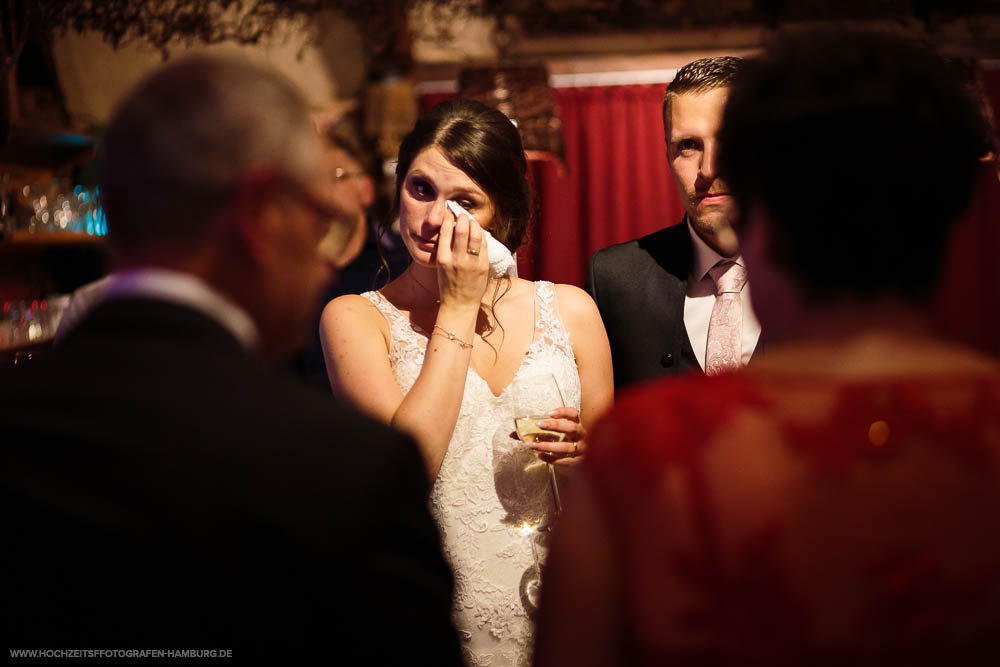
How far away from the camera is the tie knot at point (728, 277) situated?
82.4 inches

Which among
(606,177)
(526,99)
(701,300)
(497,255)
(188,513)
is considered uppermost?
(606,177)

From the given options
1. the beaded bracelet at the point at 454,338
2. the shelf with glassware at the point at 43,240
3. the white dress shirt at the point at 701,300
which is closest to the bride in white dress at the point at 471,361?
the beaded bracelet at the point at 454,338

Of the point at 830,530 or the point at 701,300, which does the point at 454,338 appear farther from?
the point at 830,530

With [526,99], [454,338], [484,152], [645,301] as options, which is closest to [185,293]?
[454,338]

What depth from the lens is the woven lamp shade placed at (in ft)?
10.4

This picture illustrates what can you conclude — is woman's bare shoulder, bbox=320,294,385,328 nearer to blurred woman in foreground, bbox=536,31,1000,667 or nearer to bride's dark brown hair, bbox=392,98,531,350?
bride's dark brown hair, bbox=392,98,531,350

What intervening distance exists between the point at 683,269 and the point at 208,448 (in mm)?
1580

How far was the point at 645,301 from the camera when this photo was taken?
2.15 metres

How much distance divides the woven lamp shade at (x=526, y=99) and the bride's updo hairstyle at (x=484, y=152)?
108 centimetres

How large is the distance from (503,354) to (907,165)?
1.24 m

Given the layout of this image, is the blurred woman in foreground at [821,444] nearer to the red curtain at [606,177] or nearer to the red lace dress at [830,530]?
→ the red lace dress at [830,530]

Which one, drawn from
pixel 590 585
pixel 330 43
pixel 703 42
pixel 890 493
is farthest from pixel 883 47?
pixel 330 43

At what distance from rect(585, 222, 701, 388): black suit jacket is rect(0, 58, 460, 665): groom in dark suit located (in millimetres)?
1278

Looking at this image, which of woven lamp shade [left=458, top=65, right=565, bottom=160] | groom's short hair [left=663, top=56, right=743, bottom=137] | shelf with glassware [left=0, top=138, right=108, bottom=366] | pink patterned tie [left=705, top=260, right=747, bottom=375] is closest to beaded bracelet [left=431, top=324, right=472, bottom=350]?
pink patterned tie [left=705, top=260, right=747, bottom=375]
